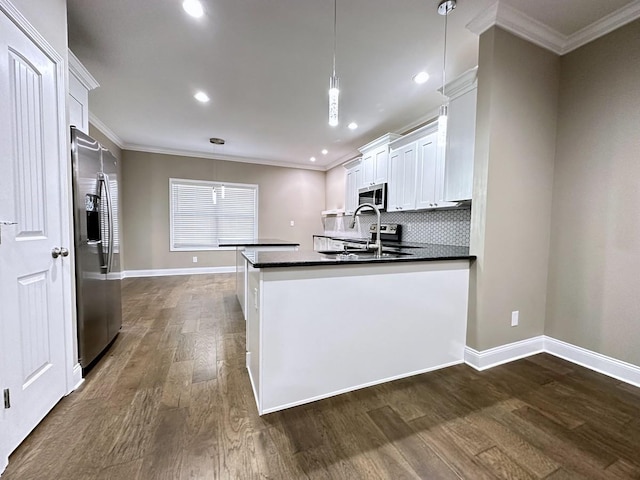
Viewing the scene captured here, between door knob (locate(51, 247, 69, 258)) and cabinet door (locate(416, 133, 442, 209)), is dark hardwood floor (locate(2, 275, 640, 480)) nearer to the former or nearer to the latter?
door knob (locate(51, 247, 69, 258))

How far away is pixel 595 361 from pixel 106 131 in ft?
22.6

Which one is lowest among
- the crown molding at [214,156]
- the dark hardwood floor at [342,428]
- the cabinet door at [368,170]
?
the dark hardwood floor at [342,428]

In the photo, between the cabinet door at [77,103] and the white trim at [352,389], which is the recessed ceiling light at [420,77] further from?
the cabinet door at [77,103]

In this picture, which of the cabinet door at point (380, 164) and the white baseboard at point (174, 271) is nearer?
the cabinet door at point (380, 164)

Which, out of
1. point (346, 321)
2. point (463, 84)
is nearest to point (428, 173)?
point (463, 84)

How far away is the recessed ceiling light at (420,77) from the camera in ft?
9.25

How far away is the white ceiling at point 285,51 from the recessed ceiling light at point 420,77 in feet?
0.20

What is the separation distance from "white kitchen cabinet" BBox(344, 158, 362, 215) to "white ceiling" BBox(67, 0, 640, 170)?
3.63 feet

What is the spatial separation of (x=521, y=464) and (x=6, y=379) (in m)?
2.49

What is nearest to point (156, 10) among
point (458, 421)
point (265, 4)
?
point (265, 4)

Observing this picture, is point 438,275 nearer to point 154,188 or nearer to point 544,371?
point 544,371

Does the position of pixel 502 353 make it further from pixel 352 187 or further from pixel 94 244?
pixel 352 187

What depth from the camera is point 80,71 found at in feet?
7.80

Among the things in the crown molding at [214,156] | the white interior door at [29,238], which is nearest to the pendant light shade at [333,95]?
the white interior door at [29,238]
